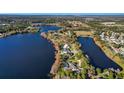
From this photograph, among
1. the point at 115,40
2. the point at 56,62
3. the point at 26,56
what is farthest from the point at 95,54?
the point at 26,56

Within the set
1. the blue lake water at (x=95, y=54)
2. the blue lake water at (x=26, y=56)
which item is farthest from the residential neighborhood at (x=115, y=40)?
the blue lake water at (x=26, y=56)

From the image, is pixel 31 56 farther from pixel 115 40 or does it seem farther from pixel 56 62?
pixel 115 40

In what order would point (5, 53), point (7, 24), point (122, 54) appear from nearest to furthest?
point (122, 54)
point (5, 53)
point (7, 24)

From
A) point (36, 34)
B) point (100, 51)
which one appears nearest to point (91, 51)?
point (100, 51)

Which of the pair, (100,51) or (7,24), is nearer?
(100,51)
